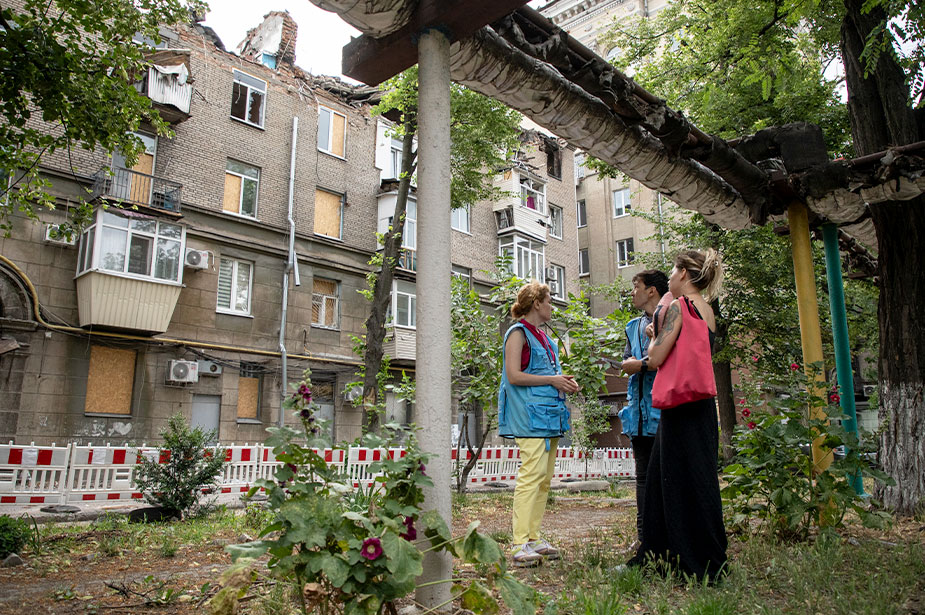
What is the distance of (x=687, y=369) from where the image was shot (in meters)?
3.93

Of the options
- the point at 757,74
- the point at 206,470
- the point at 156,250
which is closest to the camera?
the point at 757,74

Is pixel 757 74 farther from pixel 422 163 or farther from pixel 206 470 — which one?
pixel 206 470

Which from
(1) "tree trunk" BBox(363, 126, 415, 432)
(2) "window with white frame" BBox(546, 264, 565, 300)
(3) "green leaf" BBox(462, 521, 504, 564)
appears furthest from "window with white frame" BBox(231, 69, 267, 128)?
(3) "green leaf" BBox(462, 521, 504, 564)

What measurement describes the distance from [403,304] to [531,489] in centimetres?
2060

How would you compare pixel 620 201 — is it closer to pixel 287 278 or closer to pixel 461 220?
pixel 461 220

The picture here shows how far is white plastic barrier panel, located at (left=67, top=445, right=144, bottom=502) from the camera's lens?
11016 millimetres

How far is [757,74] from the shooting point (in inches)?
290

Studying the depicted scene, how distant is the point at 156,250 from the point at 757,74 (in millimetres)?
16037

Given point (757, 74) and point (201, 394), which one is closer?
point (757, 74)

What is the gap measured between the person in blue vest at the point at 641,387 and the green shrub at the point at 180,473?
6.22 meters

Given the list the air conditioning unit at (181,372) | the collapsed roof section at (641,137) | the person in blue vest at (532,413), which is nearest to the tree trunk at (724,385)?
the collapsed roof section at (641,137)

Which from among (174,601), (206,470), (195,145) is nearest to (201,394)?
(195,145)

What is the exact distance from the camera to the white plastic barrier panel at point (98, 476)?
36.1 feet

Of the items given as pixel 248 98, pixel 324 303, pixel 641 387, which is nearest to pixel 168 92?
pixel 248 98
